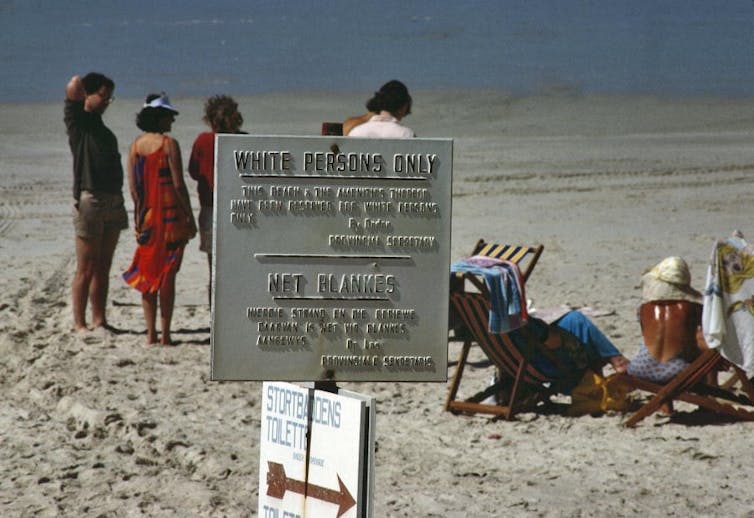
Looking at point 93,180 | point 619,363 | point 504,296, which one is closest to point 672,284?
point 619,363

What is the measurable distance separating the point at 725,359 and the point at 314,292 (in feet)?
10.4

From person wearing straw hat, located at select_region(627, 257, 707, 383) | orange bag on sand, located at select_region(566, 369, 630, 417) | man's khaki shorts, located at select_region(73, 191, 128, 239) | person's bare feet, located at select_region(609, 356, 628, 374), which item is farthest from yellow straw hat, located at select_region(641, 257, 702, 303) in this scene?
man's khaki shorts, located at select_region(73, 191, 128, 239)

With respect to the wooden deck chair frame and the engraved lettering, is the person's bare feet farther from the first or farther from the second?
the engraved lettering

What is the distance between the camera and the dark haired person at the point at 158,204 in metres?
7.95

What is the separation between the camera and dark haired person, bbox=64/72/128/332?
832 cm

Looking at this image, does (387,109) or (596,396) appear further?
(596,396)

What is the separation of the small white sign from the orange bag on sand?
293 cm

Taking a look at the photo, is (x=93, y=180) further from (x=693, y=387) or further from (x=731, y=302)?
(x=731, y=302)

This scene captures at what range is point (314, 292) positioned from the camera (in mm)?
4020

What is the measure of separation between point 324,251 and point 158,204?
4247 millimetres

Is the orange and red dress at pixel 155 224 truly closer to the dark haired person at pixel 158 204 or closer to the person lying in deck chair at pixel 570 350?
the dark haired person at pixel 158 204

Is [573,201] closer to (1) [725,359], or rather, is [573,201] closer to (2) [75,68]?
(1) [725,359]

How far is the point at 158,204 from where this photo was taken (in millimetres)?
8062

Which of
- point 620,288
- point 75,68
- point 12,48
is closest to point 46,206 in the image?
point 620,288
